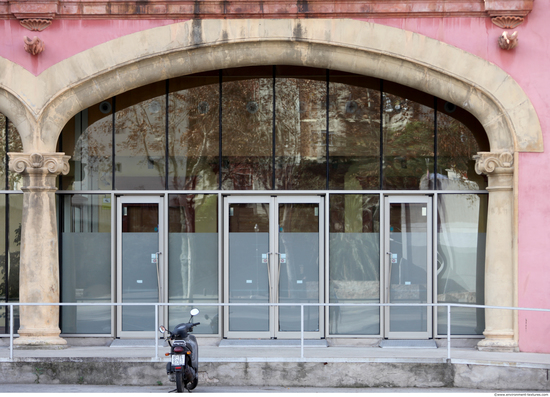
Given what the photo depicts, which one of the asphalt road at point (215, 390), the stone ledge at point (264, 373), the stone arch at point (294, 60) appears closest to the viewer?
the asphalt road at point (215, 390)

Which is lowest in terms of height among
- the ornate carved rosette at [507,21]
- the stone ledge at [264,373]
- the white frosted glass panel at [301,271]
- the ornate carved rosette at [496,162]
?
the stone ledge at [264,373]

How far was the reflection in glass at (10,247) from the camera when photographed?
1144 centimetres

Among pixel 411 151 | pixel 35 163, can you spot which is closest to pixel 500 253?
pixel 411 151

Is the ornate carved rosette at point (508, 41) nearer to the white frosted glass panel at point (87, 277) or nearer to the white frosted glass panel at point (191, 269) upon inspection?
the white frosted glass panel at point (191, 269)

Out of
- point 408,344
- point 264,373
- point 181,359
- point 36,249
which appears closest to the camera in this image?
point 181,359

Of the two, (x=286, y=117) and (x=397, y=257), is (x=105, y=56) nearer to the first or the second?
(x=286, y=117)

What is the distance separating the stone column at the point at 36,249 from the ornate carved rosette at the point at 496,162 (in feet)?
22.4

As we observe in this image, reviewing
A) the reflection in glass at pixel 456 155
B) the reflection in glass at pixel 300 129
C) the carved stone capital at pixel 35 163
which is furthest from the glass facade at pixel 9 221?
the reflection in glass at pixel 456 155

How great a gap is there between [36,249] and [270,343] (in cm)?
411

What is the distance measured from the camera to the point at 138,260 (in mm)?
11578

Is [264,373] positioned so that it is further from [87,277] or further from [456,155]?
[456,155]

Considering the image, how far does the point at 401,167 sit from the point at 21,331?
6.83m

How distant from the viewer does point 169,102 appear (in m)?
11.6

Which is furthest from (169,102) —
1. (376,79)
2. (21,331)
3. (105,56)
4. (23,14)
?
(21,331)
